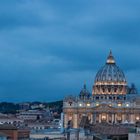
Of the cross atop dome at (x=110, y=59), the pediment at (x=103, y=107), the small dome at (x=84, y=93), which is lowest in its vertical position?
the pediment at (x=103, y=107)

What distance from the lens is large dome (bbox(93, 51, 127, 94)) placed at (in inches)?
6358

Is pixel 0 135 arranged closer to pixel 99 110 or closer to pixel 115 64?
pixel 99 110

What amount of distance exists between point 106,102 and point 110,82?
7.71 m

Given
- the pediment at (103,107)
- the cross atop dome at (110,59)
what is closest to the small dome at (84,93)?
the cross atop dome at (110,59)

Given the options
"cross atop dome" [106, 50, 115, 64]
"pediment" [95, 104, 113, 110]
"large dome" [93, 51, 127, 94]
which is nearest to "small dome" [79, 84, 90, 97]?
"large dome" [93, 51, 127, 94]

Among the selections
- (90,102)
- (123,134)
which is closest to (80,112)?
(90,102)

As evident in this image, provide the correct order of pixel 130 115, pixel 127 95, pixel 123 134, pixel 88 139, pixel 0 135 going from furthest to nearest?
pixel 127 95 < pixel 130 115 < pixel 123 134 < pixel 88 139 < pixel 0 135

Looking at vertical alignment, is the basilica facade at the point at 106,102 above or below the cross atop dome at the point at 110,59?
below

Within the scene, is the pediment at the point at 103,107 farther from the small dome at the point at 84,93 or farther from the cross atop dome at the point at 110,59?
the cross atop dome at the point at 110,59

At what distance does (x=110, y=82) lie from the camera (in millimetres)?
162250

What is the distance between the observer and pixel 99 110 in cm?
15412

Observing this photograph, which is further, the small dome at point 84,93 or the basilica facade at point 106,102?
the small dome at point 84,93

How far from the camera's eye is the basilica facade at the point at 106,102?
153 m

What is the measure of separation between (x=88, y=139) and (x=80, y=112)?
86709 millimetres
